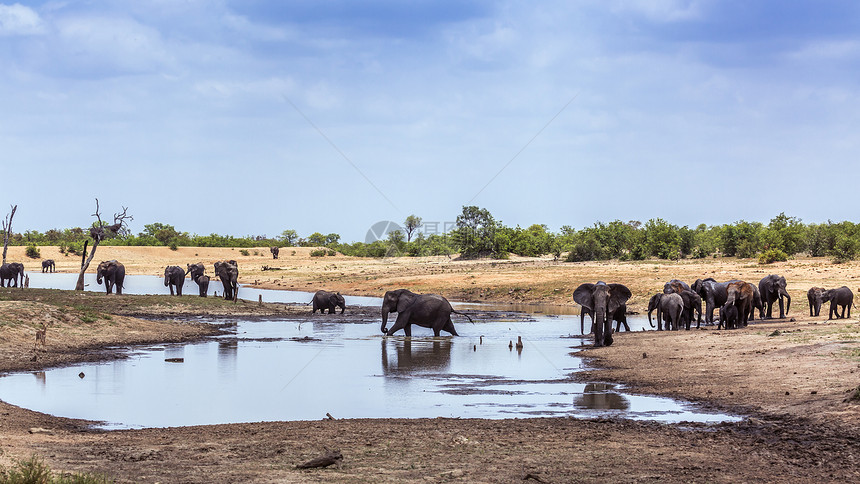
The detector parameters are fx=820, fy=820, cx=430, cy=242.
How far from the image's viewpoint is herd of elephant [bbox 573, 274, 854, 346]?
2500 centimetres

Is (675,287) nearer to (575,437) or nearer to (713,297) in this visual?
(713,297)

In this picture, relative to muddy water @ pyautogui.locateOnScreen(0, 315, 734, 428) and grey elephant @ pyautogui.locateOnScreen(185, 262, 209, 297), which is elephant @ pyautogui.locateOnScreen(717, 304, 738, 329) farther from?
grey elephant @ pyautogui.locateOnScreen(185, 262, 209, 297)

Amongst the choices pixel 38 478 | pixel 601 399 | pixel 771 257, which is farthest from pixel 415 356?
pixel 771 257

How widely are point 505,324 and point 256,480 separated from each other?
2706 cm

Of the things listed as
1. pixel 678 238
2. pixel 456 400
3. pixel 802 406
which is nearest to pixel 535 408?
pixel 456 400

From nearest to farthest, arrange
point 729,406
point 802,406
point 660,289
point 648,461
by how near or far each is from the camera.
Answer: point 648,461 < point 802,406 < point 729,406 < point 660,289

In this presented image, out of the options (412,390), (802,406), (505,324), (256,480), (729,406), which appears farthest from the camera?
(505,324)

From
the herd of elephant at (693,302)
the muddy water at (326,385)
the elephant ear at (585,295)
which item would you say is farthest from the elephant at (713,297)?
the elephant ear at (585,295)

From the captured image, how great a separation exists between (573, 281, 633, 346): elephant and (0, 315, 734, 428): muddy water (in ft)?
4.36

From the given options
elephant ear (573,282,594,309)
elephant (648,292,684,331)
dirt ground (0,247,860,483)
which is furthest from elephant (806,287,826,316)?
elephant ear (573,282,594,309)

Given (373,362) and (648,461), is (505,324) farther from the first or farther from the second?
(648,461)

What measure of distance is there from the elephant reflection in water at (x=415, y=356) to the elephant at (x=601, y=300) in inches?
179

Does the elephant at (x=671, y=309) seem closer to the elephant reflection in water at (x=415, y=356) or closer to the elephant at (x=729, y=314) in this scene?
the elephant at (x=729, y=314)

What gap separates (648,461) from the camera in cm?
1021
